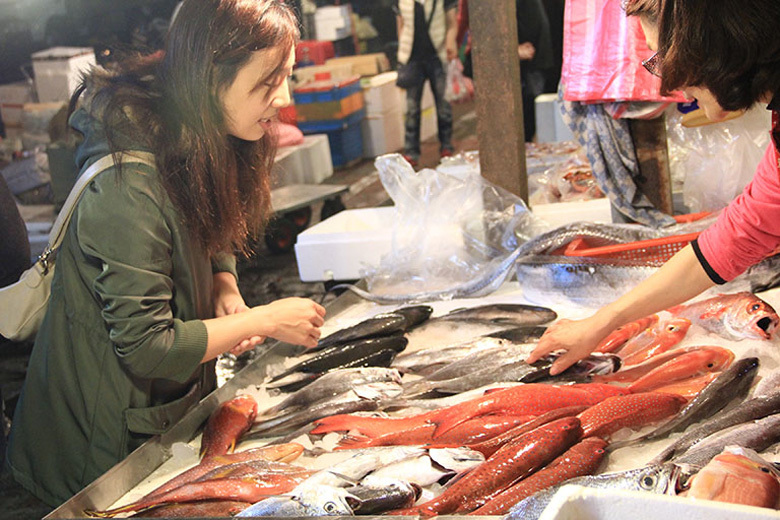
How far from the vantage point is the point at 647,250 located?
350 cm

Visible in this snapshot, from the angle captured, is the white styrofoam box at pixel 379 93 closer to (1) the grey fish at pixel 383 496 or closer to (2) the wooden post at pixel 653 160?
(2) the wooden post at pixel 653 160

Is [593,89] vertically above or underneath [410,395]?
above

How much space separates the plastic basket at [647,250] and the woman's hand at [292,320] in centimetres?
135

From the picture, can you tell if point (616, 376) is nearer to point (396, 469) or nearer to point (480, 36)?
point (396, 469)

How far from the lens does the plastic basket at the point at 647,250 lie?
136 inches

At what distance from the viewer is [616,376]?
2660 mm

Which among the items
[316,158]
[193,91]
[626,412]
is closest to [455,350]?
[626,412]

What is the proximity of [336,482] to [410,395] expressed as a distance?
75 centimetres

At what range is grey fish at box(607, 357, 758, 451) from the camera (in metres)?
2.22

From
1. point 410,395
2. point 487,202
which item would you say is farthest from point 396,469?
point 487,202

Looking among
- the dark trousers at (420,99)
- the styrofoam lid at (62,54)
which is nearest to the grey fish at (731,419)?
the dark trousers at (420,99)

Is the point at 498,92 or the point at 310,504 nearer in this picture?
the point at 310,504

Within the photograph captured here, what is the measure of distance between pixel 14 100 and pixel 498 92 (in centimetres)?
907

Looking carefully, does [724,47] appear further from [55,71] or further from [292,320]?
[55,71]
